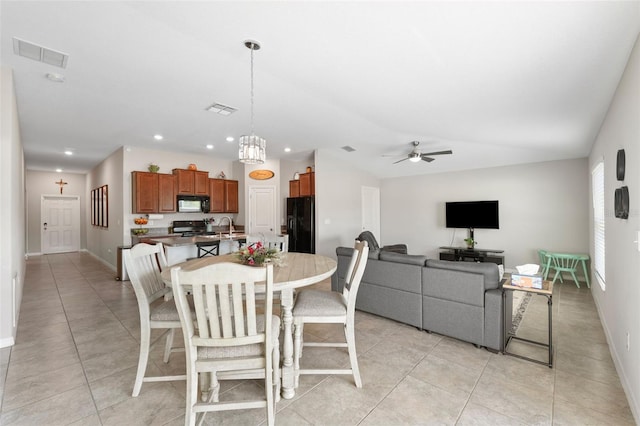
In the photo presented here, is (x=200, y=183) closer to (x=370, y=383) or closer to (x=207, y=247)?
(x=207, y=247)

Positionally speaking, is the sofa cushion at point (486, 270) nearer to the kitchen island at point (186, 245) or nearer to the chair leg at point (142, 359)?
the chair leg at point (142, 359)

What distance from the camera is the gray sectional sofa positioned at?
8.98ft

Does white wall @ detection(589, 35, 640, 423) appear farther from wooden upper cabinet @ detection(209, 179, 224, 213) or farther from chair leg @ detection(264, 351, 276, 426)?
wooden upper cabinet @ detection(209, 179, 224, 213)

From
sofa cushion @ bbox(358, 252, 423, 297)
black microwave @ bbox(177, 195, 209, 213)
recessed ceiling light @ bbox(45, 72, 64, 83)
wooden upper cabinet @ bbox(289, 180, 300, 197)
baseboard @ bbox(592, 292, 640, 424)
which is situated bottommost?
baseboard @ bbox(592, 292, 640, 424)

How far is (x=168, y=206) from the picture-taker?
622 centimetres

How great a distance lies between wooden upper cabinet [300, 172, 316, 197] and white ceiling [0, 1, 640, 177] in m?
2.04

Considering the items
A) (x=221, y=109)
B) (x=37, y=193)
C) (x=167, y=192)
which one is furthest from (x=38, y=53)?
(x=37, y=193)

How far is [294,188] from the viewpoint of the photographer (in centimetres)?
725

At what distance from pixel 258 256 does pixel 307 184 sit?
15.3ft

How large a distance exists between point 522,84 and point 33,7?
377 centimetres

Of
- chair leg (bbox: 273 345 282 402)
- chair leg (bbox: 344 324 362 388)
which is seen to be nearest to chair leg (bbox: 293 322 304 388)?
chair leg (bbox: 273 345 282 402)

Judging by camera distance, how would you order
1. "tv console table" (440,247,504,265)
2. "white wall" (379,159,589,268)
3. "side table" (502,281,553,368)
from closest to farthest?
"side table" (502,281,553,368), "white wall" (379,159,589,268), "tv console table" (440,247,504,265)

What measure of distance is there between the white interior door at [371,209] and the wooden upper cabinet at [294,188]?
175cm

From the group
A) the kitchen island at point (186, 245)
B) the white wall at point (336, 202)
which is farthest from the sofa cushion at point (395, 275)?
the white wall at point (336, 202)
